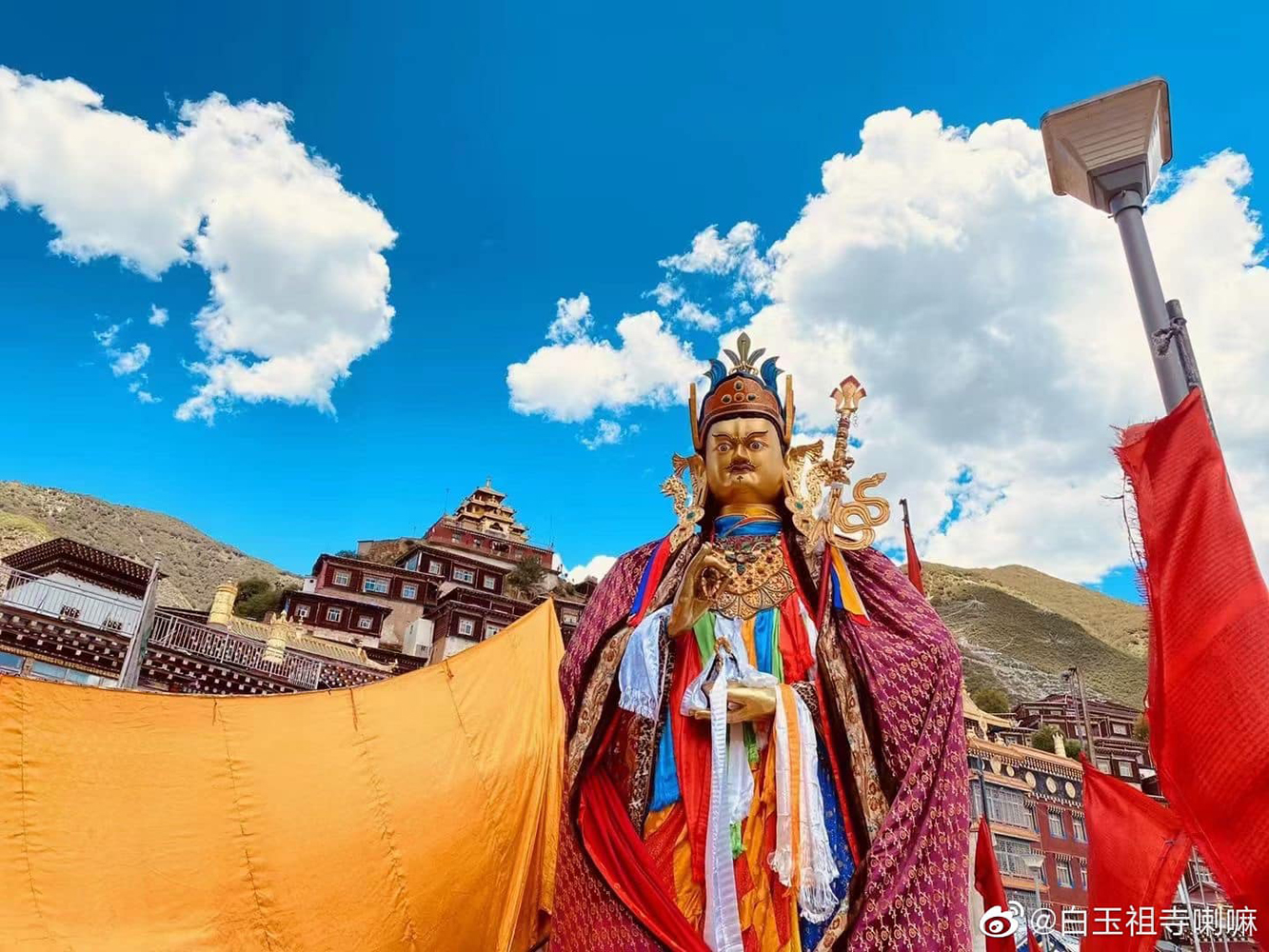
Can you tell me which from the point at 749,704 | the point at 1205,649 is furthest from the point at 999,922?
the point at 1205,649

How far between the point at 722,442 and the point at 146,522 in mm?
98081

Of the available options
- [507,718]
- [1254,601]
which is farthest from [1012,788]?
[1254,601]

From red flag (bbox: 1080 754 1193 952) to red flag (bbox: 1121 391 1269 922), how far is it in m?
3.00

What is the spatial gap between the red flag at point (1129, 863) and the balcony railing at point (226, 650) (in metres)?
16.2

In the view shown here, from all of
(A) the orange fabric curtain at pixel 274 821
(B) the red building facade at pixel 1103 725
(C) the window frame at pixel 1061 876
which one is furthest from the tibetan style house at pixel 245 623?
(B) the red building facade at pixel 1103 725

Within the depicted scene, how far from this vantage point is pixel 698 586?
5.24 meters

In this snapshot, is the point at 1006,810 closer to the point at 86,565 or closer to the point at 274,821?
the point at 86,565

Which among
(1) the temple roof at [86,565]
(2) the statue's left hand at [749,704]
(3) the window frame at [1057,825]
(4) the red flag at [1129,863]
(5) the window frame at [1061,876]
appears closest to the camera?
(2) the statue's left hand at [749,704]

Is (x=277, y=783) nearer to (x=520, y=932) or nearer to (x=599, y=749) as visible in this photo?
(x=520, y=932)

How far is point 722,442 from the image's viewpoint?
5.67 meters

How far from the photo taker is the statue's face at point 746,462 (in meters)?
5.58

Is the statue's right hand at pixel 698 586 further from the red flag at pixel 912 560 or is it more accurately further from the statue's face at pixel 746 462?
the red flag at pixel 912 560

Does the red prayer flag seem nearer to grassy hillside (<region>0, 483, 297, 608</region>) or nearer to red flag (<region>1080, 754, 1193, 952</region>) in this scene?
red flag (<region>1080, 754, 1193, 952</region>)

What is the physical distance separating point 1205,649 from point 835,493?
8.47 feet
